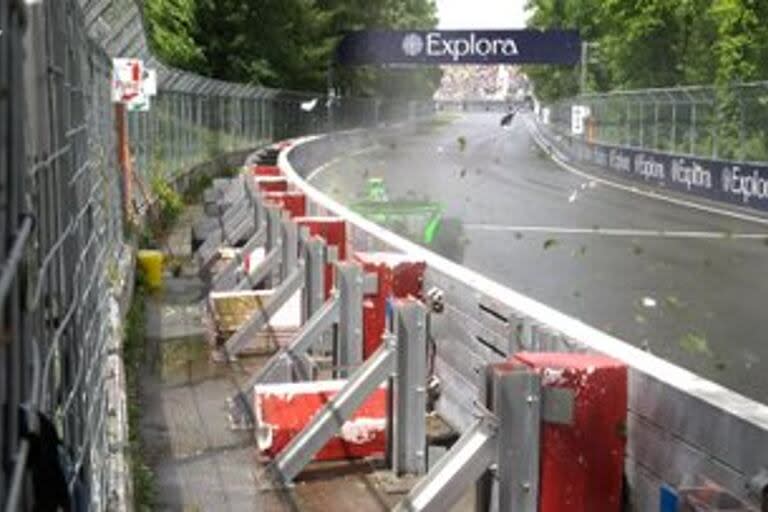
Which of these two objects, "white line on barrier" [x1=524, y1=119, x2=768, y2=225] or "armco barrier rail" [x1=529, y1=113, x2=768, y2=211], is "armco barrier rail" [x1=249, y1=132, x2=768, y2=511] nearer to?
"white line on barrier" [x1=524, y1=119, x2=768, y2=225]

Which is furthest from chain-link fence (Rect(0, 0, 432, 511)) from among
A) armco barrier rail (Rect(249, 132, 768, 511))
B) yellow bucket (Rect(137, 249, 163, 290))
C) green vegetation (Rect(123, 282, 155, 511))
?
yellow bucket (Rect(137, 249, 163, 290))

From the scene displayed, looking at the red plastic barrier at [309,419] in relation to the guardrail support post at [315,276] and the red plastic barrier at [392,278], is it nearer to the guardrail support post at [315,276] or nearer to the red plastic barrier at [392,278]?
the red plastic barrier at [392,278]

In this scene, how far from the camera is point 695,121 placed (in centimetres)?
3192

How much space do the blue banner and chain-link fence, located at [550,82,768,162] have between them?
0.35 m

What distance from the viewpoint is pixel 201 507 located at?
253 inches

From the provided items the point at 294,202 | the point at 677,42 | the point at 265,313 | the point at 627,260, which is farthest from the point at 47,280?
the point at 677,42

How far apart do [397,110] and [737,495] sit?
10281cm

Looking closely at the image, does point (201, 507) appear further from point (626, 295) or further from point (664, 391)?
point (626, 295)

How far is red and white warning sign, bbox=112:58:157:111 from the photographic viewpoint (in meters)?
15.9

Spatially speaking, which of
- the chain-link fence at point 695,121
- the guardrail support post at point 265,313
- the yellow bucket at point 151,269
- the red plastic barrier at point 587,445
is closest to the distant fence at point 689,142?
the chain-link fence at point 695,121

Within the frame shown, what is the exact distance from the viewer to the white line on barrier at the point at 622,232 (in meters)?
21.5

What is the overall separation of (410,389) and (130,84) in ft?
35.3

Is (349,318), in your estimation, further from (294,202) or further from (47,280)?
(294,202)

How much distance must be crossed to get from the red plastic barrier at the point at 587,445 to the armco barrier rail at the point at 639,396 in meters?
0.06
